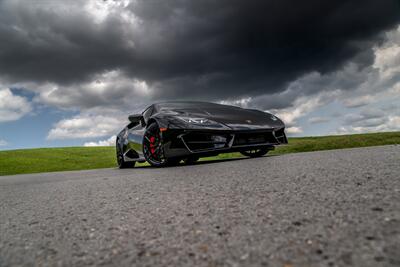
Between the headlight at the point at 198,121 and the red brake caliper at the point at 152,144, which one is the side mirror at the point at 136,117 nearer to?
the red brake caliper at the point at 152,144

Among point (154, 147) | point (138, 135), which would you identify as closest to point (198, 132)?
point (154, 147)

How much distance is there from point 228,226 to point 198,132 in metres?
3.08

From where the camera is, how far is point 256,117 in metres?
5.28

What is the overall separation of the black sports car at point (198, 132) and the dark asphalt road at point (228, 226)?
6.87 feet

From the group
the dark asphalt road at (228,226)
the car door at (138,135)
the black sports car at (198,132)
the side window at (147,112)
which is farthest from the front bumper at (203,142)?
the dark asphalt road at (228,226)

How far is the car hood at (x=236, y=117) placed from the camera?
15.4 feet

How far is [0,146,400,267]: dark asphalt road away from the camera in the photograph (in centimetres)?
100

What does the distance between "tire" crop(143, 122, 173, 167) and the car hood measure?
1.61 ft

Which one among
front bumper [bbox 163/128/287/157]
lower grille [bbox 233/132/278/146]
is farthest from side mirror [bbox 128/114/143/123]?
lower grille [bbox 233/132/278/146]

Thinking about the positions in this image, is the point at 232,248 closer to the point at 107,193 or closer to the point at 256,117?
the point at 107,193

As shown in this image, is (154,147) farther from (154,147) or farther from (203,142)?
(203,142)

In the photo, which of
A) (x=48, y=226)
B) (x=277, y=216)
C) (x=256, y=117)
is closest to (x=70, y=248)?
(x=48, y=226)

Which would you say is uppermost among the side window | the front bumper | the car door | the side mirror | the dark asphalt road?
the side window

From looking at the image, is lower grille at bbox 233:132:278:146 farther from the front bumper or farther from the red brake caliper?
the red brake caliper
